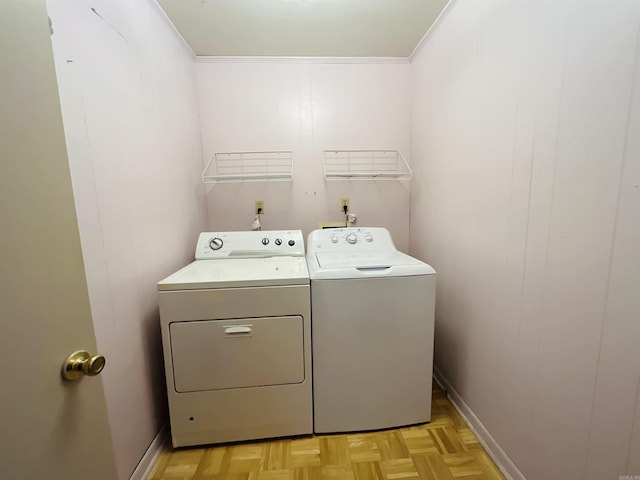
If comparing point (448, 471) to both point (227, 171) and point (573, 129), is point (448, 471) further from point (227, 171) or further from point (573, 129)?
point (227, 171)

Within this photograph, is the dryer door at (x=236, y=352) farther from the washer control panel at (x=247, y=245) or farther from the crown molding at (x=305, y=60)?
the crown molding at (x=305, y=60)

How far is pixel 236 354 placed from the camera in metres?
1.29

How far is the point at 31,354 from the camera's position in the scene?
47cm

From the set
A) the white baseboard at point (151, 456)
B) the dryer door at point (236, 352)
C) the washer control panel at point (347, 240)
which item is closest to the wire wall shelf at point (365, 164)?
the washer control panel at point (347, 240)

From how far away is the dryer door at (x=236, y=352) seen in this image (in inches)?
49.6

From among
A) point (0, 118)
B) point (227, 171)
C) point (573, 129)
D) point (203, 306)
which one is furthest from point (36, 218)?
point (227, 171)

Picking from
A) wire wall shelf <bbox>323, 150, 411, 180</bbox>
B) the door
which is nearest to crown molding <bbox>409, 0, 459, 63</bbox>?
wire wall shelf <bbox>323, 150, 411, 180</bbox>

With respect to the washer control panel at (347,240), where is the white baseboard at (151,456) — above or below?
below

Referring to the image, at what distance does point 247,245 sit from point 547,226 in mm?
1567

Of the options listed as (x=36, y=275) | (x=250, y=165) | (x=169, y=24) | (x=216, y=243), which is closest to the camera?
(x=36, y=275)

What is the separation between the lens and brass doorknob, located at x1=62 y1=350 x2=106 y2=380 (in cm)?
55

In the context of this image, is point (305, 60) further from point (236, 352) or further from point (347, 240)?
point (236, 352)

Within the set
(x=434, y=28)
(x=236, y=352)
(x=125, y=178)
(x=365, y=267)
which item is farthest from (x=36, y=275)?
(x=434, y=28)

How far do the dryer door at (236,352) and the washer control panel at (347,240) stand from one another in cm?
60
